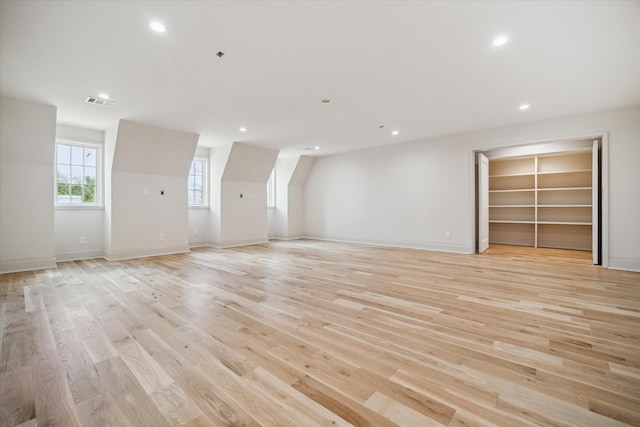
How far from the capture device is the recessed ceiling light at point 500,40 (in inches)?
99.3

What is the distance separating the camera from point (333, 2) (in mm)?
2082

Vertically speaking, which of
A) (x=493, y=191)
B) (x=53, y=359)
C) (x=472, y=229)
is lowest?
(x=53, y=359)

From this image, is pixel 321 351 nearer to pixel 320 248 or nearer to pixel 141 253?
pixel 320 248

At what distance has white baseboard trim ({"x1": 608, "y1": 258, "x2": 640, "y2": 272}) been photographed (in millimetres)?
4242

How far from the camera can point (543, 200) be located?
21.5 feet

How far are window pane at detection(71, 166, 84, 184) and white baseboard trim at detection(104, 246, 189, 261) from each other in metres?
1.48

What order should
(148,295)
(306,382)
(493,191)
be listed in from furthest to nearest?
(493,191), (148,295), (306,382)

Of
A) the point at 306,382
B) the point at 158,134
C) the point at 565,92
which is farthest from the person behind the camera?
the point at 158,134

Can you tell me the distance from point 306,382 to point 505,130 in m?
5.91

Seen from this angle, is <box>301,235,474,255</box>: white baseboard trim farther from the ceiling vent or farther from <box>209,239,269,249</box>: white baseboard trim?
the ceiling vent

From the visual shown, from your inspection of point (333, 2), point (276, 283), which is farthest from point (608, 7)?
point (276, 283)

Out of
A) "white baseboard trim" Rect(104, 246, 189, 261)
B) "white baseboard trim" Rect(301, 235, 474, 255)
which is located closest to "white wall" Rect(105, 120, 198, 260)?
"white baseboard trim" Rect(104, 246, 189, 261)

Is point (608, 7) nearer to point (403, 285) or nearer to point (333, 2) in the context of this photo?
point (333, 2)

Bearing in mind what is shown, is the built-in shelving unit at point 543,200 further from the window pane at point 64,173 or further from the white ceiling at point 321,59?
the window pane at point 64,173
